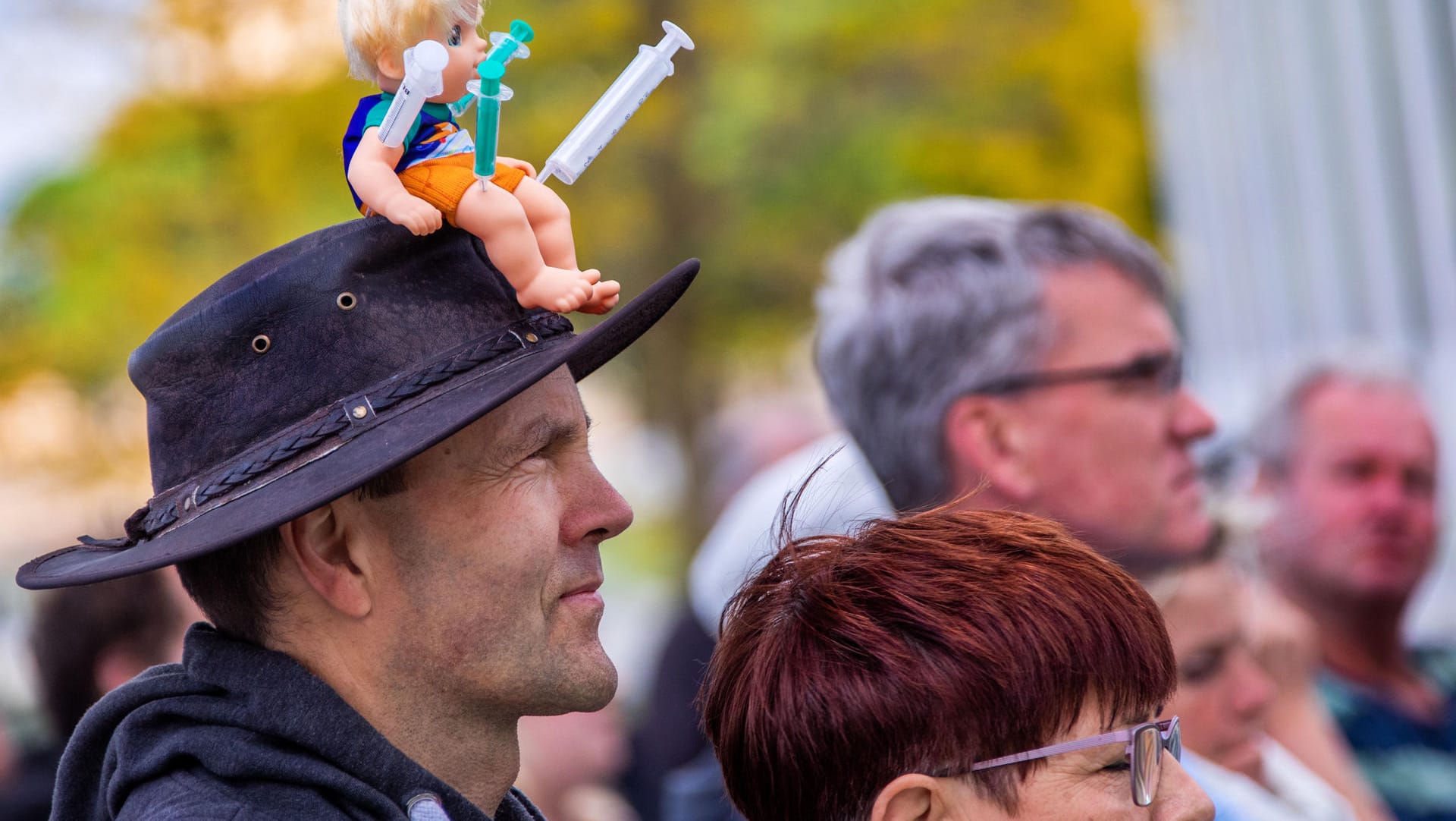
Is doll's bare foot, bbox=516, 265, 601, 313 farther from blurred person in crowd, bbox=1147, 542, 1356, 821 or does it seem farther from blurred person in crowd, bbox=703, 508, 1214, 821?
blurred person in crowd, bbox=1147, 542, 1356, 821

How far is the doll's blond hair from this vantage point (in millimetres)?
1658

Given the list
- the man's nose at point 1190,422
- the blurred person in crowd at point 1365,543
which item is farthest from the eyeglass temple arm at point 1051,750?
the blurred person in crowd at point 1365,543

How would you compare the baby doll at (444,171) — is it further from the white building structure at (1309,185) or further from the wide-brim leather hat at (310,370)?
the white building structure at (1309,185)

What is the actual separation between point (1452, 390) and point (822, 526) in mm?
5726

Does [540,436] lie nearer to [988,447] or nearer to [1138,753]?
[1138,753]

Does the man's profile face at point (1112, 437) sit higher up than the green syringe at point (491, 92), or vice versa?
the green syringe at point (491, 92)

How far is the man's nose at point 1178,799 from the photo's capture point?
1.81 meters

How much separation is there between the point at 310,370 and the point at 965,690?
35.0 inches

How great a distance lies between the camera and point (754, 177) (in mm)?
10961

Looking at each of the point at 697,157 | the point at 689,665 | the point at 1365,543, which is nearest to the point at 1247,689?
the point at 1365,543

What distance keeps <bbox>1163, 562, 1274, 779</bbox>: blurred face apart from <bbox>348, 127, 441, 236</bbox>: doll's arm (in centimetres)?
196

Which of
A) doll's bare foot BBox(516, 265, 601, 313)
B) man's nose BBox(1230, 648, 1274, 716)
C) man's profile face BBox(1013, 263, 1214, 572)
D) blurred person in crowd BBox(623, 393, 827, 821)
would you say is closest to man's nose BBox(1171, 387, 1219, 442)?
man's profile face BBox(1013, 263, 1214, 572)

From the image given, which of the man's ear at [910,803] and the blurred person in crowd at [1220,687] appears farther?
the blurred person in crowd at [1220,687]

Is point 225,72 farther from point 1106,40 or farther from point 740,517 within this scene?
point 1106,40
